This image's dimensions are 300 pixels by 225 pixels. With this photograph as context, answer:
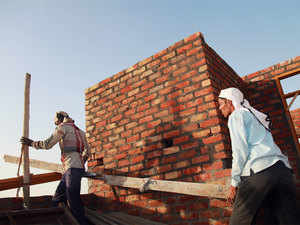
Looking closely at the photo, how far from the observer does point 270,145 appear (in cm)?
208

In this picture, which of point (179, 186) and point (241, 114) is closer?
point (241, 114)

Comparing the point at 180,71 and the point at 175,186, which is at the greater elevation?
the point at 180,71

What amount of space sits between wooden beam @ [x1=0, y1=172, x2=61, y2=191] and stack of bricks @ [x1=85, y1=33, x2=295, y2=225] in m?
0.67

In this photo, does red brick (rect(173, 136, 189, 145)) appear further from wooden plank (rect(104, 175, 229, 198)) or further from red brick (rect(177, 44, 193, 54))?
red brick (rect(177, 44, 193, 54))

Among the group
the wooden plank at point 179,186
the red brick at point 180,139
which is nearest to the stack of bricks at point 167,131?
the red brick at point 180,139

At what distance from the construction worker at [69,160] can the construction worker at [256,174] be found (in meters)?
1.74

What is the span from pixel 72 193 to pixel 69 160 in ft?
1.32

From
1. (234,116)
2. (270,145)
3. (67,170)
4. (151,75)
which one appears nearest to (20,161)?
(67,170)

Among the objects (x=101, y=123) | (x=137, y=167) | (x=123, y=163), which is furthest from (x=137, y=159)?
(x=101, y=123)

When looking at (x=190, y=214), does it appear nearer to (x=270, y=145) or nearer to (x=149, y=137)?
(x=149, y=137)

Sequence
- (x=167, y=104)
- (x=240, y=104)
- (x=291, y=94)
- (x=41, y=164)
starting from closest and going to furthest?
(x=240, y=104), (x=167, y=104), (x=41, y=164), (x=291, y=94)

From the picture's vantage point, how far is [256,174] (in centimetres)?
198

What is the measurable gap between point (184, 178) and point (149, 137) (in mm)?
770

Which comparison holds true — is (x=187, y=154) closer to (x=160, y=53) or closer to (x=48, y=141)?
(x=160, y=53)
